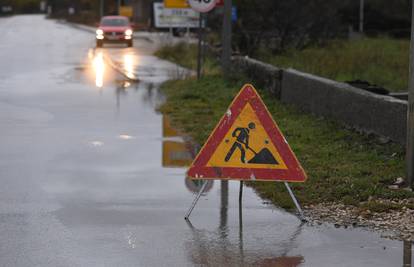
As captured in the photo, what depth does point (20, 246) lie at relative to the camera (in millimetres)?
6598

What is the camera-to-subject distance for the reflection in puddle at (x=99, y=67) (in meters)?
21.5

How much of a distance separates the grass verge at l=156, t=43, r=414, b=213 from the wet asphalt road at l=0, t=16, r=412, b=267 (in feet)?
1.46

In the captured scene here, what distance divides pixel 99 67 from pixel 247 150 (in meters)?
19.4

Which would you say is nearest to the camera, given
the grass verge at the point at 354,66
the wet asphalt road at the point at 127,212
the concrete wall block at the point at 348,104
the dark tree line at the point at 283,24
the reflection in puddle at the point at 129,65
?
the wet asphalt road at the point at 127,212

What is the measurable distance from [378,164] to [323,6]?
22.3 metres

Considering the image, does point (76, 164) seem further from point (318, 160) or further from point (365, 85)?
point (365, 85)

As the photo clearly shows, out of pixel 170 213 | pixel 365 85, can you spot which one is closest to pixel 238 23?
pixel 365 85

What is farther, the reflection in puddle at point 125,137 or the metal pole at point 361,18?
the metal pole at point 361,18

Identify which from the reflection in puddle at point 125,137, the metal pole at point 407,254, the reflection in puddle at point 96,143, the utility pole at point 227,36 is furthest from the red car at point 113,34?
the metal pole at point 407,254

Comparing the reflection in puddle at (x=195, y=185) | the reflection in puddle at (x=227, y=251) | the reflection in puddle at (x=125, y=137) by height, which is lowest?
the reflection in puddle at (x=125, y=137)

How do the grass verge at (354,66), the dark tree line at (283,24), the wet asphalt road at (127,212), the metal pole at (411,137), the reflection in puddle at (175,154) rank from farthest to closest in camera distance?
the dark tree line at (283,24) < the grass verge at (354,66) < the reflection in puddle at (175,154) < the metal pole at (411,137) < the wet asphalt road at (127,212)

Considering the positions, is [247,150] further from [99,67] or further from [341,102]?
[99,67]

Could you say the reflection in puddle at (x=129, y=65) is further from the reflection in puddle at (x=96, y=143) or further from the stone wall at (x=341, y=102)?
the reflection in puddle at (x=96, y=143)

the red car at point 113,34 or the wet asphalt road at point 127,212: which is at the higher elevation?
the wet asphalt road at point 127,212
